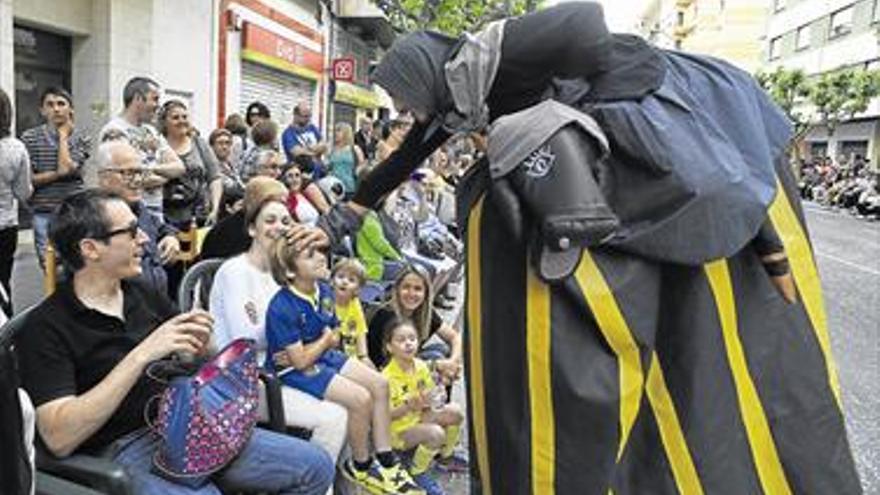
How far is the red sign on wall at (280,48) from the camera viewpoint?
13.9 m

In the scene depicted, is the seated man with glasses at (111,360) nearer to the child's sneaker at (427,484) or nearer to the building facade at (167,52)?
the child's sneaker at (427,484)

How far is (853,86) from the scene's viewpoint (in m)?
30.5

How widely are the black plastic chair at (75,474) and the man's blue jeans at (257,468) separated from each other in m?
0.10

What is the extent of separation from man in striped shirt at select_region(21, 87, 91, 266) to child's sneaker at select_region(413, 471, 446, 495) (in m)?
2.50

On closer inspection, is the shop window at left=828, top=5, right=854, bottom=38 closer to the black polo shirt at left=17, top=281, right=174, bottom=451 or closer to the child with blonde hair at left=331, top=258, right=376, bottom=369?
the child with blonde hair at left=331, top=258, right=376, bottom=369

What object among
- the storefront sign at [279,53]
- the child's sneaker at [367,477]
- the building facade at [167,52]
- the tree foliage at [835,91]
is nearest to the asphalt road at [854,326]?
the child's sneaker at [367,477]

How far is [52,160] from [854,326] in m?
5.93

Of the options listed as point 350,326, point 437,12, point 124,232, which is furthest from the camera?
point 437,12

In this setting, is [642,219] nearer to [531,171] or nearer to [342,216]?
[531,171]

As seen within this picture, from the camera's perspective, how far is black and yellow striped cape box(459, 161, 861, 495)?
1307mm

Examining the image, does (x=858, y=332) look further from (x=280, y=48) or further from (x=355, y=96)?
(x=355, y=96)

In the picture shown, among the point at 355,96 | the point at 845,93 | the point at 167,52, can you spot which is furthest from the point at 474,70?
the point at 845,93

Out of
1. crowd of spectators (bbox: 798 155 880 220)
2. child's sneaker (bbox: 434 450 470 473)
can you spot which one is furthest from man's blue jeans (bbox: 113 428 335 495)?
crowd of spectators (bbox: 798 155 880 220)

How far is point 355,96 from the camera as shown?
76.9 feet
